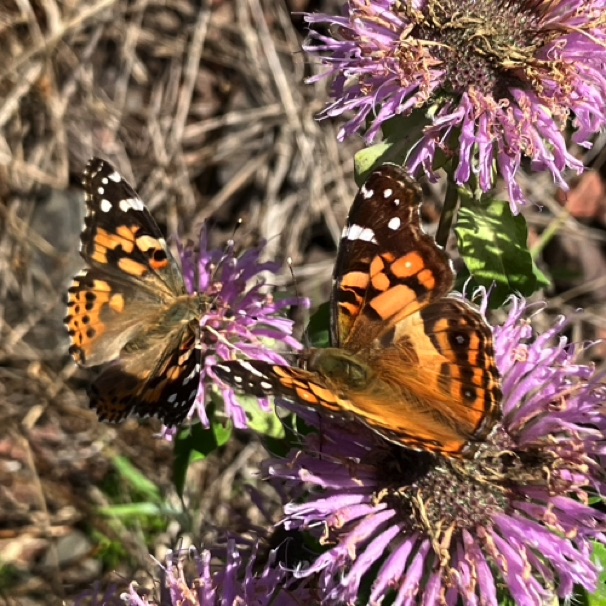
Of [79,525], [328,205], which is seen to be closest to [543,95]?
[328,205]

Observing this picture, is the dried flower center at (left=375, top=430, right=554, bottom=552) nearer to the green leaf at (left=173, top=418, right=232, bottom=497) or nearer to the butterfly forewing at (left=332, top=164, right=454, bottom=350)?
the butterfly forewing at (left=332, top=164, right=454, bottom=350)

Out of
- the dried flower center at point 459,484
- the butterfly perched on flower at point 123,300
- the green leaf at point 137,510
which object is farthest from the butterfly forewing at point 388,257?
the green leaf at point 137,510

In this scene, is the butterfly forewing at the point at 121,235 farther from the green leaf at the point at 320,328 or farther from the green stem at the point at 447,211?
the green stem at the point at 447,211

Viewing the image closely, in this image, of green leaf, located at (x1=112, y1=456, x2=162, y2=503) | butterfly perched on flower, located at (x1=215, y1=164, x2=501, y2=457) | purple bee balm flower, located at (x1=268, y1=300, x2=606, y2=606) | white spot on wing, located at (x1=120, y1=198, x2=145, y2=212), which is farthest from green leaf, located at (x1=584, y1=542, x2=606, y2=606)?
green leaf, located at (x1=112, y1=456, x2=162, y2=503)

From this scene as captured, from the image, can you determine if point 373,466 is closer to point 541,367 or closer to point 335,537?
point 335,537

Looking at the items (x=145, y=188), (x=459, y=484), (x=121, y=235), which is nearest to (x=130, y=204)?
(x=121, y=235)

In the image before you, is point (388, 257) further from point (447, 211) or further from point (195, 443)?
point (195, 443)
